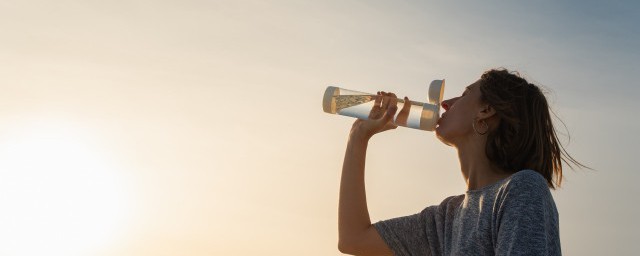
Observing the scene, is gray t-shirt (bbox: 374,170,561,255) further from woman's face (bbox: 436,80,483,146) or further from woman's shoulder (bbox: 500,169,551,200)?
woman's face (bbox: 436,80,483,146)

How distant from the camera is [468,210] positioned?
3.49 meters

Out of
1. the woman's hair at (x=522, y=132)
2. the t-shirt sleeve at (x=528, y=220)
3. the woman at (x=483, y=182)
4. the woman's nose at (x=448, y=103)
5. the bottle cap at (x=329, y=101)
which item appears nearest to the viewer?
Result: the t-shirt sleeve at (x=528, y=220)

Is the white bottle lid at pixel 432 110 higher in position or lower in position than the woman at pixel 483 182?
higher

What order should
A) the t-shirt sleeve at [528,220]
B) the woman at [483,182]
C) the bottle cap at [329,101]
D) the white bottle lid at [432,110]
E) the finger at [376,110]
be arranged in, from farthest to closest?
the bottle cap at [329,101] → the finger at [376,110] → the white bottle lid at [432,110] → the woman at [483,182] → the t-shirt sleeve at [528,220]

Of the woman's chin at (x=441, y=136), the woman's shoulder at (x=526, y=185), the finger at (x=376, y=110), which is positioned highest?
the finger at (x=376, y=110)

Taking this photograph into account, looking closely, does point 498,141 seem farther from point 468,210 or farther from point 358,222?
point 358,222

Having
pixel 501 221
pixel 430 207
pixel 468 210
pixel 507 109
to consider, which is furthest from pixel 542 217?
pixel 430 207

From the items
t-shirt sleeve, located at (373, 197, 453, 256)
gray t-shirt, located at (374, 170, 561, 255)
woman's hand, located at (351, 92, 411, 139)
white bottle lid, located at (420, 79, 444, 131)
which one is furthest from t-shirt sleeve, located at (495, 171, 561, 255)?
woman's hand, located at (351, 92, 411, 139)

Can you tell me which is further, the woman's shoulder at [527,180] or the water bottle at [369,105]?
the water bottle at [369,105]

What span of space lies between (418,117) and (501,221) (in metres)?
1.18

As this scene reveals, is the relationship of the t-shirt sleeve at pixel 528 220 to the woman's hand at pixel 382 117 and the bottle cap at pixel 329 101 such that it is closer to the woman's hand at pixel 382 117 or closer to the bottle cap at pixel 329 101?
the woman's hand at pixel 382 117

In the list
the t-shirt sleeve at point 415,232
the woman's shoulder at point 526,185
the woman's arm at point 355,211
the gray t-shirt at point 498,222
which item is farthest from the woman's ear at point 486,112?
the woman's arm at point 355,211

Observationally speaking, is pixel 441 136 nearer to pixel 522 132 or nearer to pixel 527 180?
pixel 522 132

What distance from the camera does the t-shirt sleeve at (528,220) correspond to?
2.93 meters
